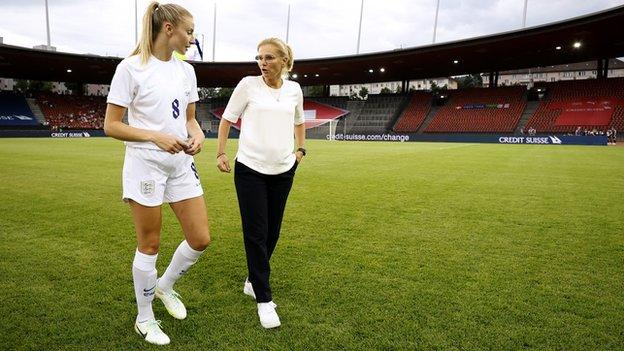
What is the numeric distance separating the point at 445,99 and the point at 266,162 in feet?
174

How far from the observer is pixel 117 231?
5516 millimetres

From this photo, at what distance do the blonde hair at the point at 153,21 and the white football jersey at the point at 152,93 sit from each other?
0.06 meters

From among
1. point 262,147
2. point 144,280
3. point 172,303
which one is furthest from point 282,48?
point 172,303

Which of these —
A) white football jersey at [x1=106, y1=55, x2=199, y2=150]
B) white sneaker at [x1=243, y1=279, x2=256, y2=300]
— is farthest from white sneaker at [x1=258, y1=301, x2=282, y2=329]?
white football jersey at [x1=106, y1=55, x2=199, y2=150]

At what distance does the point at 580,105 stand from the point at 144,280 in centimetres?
4887

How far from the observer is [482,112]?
47.5 m

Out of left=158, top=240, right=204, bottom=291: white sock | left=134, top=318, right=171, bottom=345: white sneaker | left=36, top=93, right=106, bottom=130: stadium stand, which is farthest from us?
left=36, top=93, right=106, bottom=130: stadium stand

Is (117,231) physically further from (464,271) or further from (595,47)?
(595,47)

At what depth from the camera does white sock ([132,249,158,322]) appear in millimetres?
2795

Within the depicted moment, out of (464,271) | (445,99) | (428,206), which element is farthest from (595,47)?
(464,271)

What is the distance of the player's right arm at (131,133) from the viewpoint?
2486mm

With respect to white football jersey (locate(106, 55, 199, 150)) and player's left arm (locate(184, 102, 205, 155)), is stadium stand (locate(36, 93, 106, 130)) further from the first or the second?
white football jersey (locate(106, 55, 199, 150))

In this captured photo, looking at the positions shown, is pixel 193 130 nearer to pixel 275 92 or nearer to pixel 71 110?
pixel 275 92

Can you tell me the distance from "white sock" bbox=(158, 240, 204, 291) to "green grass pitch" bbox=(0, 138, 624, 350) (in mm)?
247
